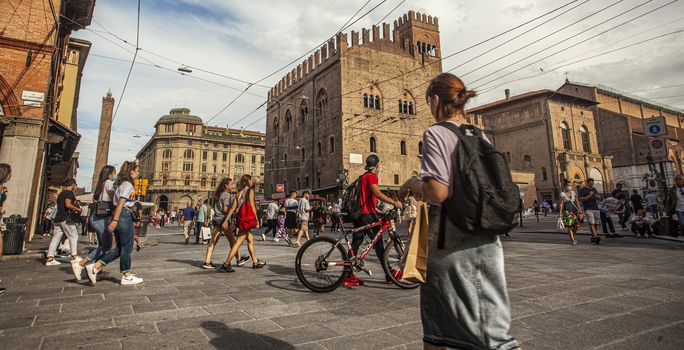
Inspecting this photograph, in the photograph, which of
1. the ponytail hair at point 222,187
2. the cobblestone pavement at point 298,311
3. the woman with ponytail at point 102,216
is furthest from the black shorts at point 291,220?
the woman with ponytail at point 102,216

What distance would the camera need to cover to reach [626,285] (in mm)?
4293

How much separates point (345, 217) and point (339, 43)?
3093cm

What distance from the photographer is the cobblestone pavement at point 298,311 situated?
8.70ft

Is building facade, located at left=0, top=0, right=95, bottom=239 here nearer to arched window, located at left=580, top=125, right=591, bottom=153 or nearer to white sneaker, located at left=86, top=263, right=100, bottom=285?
white sneaker, located at left=86, top=263, right=100, bottom=285

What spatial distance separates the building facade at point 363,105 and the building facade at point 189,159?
97.9ft

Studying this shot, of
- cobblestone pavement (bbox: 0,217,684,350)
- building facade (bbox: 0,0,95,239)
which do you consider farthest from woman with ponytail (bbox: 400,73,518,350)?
building facade (bbox: 0,0,95,239)

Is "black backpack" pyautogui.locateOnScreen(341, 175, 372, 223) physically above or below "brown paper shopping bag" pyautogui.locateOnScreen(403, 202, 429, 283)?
above

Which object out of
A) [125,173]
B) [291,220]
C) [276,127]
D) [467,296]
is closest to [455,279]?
[467,296]

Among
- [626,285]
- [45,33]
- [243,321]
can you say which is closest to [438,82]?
[243,321]

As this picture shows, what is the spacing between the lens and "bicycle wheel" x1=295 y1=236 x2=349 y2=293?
445cm

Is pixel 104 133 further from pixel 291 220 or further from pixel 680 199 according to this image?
pixel 680 199

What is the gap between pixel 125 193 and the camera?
4.82m

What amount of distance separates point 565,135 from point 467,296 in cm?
5046

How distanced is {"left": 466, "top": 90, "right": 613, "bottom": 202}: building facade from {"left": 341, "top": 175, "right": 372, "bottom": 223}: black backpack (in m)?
41.2
